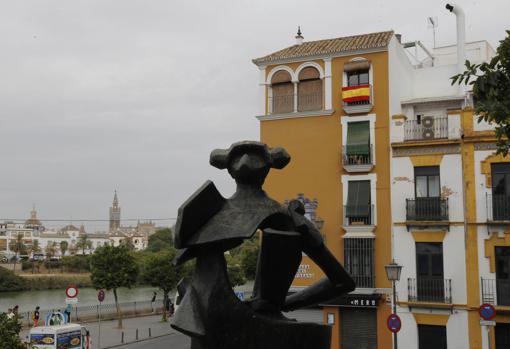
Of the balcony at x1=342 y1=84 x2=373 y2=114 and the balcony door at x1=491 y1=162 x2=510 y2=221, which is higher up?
the balcony at x1=342 y1=84 x2=373 y2=114

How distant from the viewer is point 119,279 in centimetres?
3059

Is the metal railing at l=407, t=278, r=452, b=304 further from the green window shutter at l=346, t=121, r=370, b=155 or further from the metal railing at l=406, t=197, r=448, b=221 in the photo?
the green window shutter at l=346, t=121, r=370, b=155

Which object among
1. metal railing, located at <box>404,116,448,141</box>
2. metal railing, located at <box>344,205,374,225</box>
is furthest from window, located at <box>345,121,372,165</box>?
metal railing, located at <box>344,205,374,225</box>

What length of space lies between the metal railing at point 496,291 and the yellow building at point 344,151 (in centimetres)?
363

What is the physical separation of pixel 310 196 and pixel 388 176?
343cm

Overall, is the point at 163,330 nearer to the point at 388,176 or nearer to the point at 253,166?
the point at 388,176

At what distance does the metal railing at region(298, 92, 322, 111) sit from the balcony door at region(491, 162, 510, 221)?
7571mm

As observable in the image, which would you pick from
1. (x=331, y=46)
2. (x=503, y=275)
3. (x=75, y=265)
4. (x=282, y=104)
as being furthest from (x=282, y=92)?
(x=75, y=265)

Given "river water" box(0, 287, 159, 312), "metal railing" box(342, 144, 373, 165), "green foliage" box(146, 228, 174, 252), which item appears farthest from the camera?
"green foliage" box(146, 228, 174, 252)

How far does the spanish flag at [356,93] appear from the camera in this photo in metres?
23.2

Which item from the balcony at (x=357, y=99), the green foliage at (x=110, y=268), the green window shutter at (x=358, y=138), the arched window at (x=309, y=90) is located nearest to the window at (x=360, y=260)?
the green window shutter at (x=358, y=138)

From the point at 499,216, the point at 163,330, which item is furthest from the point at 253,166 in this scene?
the point at 163,330

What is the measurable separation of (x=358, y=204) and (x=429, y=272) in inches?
152

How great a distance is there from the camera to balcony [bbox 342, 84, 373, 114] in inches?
914
